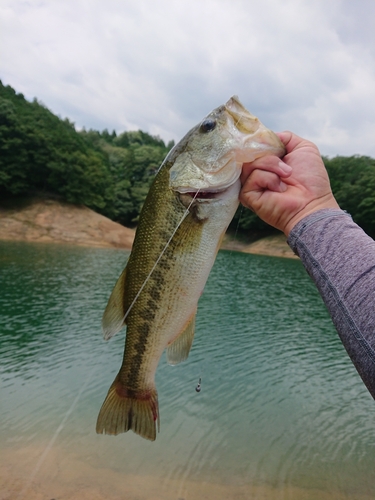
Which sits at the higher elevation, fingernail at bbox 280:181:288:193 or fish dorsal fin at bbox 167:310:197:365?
fingernail at bbox 280:181:288:193

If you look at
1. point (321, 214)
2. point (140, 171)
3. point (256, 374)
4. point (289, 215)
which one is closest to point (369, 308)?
point (321, 214)

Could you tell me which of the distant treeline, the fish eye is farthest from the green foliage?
the fish eye

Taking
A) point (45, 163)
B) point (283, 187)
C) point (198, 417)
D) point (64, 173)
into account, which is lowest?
point (198, 417)

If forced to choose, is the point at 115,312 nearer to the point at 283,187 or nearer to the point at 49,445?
the point at 283,187

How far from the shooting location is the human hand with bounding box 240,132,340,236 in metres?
2.10

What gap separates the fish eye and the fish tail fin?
1845 mm

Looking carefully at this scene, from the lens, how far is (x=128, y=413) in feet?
8.83

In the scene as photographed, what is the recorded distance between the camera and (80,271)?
1099 inches

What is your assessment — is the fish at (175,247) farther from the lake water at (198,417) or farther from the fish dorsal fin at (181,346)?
the lake water at (198,417)

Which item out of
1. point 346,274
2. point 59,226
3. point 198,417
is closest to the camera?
point 346,274

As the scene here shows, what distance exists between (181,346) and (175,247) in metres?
0.73

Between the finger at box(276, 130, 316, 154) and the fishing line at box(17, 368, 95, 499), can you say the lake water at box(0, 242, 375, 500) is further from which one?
the finger at box(276, 130, 316, 154)

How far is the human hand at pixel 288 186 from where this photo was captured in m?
2.10

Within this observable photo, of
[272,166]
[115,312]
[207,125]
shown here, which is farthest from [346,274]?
[115,312]
